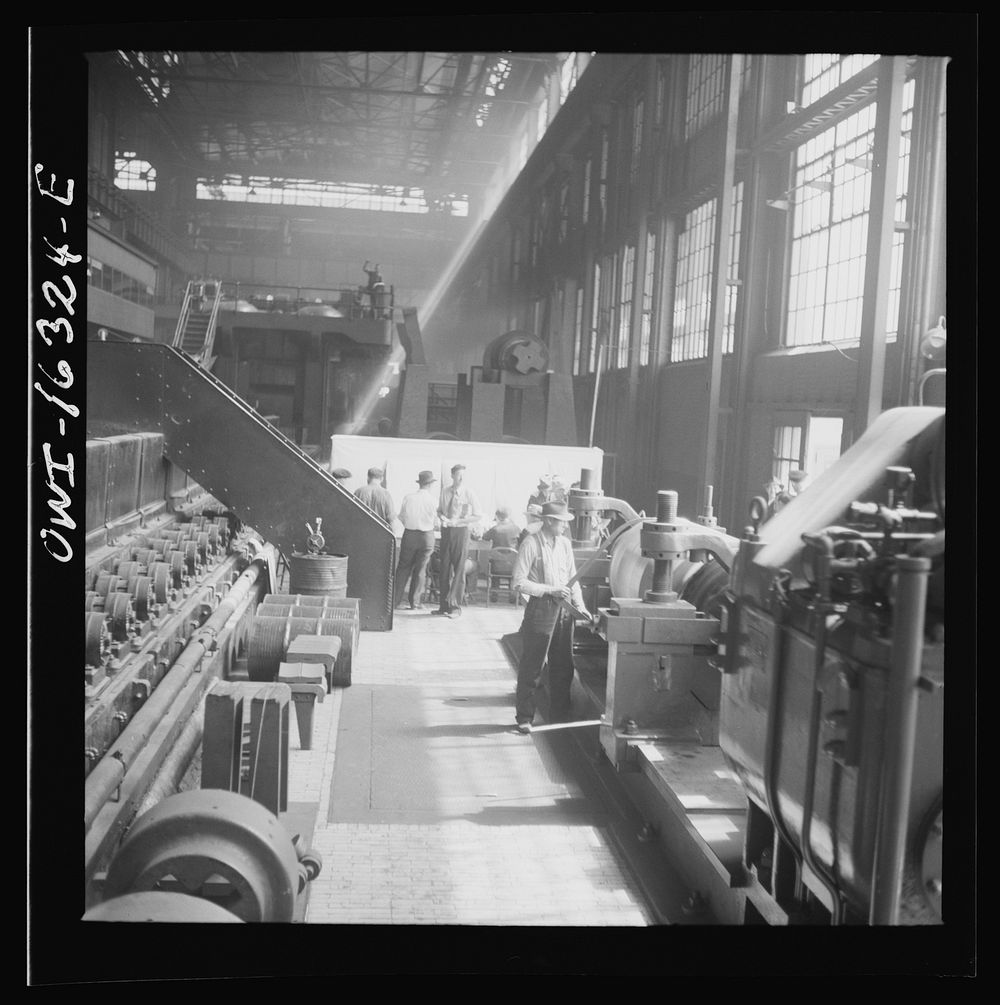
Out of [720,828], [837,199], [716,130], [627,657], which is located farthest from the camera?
[716,130]

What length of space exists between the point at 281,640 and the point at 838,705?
164 inches

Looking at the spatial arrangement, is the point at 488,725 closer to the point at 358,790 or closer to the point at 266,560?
the point at 358,790

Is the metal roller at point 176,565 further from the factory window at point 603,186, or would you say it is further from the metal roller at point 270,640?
the factory window at point 603,186

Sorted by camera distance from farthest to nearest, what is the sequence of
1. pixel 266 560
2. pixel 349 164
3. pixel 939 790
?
pixel 266 560 < pixel 349 164 < pixel 939 790

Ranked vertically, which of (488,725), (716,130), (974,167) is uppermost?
(716,130)

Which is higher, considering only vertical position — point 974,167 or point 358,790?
point 974,167

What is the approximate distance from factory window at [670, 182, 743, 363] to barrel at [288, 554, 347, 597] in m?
5.17

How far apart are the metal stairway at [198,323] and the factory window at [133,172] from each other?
9.93 meters

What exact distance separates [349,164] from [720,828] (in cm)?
406

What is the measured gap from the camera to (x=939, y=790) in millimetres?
2596

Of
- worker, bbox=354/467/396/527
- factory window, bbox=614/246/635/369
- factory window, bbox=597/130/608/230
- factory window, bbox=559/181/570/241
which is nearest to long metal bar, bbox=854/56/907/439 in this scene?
worker, bbox=354/467/396/527

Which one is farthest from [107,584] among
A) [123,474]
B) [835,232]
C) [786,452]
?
[786,452]

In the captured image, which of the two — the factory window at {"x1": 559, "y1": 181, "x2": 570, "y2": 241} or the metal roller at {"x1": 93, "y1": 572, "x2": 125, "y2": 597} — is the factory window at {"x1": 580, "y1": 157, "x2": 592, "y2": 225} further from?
the metal roller at {"x1": 93, "y1": 572, "x2": 125, "y2": 597}

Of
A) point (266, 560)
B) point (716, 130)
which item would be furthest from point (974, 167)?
point (716, 130)
